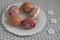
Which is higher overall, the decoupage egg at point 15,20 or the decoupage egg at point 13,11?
the decoupage egg at point 13,11

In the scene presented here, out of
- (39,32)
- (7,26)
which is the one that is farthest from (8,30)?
(39,32)

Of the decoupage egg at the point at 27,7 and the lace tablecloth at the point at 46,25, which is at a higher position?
the decoupage egg at the point at 27,7

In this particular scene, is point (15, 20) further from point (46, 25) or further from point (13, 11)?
point (46, 25)

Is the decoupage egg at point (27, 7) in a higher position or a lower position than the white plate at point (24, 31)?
higher

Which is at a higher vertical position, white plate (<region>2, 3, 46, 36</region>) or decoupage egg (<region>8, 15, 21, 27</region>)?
decoupage egg (<region>8, 15, 21, 27</region>)

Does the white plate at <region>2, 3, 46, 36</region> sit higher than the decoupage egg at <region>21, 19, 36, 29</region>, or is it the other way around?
the decoupage egg at <region>21, 19, 36, 29</region>

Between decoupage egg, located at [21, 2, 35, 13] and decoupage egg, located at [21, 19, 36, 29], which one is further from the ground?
decoupage egg, located at [21, 2, 35, 13]

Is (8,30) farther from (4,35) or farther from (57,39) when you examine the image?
(57,39)

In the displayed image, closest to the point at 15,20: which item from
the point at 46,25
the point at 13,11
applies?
Answer: the point at 13,11

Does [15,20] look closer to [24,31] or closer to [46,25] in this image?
[24,31]

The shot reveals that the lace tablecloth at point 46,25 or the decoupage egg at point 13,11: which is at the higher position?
the decoupage egg at point 13,11

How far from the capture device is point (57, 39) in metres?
0.78

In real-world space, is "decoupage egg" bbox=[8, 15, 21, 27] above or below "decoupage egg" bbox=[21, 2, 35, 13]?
below

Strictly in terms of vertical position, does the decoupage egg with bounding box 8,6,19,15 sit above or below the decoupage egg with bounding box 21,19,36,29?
above
